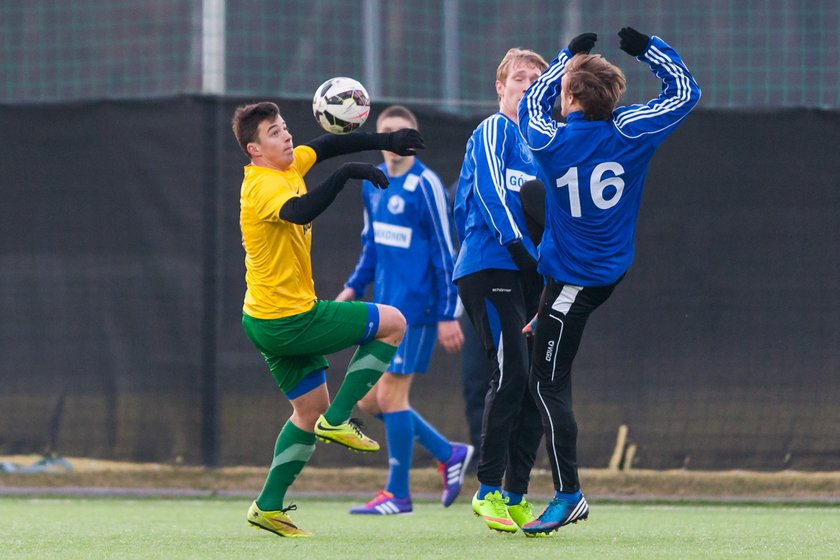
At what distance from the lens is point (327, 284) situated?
27.8ft

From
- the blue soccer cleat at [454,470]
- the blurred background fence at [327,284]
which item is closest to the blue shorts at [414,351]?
the blue soccer cleat at [454,470]

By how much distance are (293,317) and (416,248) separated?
A: 6.23 feet

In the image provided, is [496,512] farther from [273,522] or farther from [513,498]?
[273,522]

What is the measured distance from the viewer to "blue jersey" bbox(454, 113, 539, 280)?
19.6 ft

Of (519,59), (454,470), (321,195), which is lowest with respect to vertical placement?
(454,470)

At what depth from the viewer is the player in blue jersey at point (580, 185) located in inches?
221

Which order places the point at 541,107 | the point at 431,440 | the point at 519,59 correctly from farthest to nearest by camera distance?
the point at 431,440 < the point at 519,59 < the point at 541,107

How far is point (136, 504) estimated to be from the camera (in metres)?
8.04

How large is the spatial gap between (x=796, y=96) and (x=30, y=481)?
5.57 metres

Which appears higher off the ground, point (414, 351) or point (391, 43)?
point (391, 43)

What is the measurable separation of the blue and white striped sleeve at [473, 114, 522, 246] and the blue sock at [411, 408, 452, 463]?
79.1 inches

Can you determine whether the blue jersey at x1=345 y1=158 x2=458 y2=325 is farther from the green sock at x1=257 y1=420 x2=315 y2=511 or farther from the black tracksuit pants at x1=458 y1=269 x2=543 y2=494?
the green sock at x1=257 y1=420 x2=315 y2=511

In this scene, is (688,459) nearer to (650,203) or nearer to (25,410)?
(650,203)

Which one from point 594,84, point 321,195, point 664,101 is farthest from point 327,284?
point 664,101
